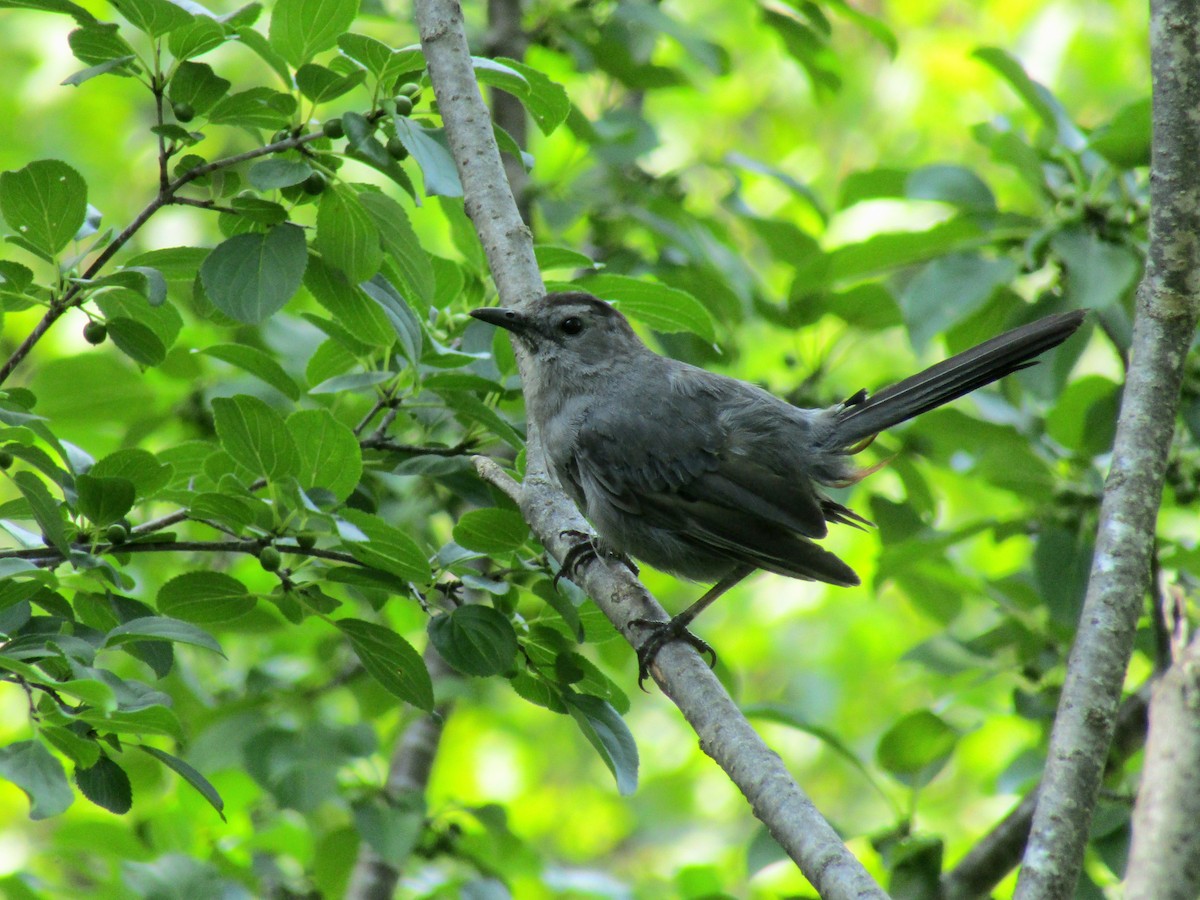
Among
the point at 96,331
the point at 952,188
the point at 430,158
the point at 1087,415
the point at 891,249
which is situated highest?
the point at 952,188

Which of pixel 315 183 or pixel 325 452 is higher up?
pixel 315 183

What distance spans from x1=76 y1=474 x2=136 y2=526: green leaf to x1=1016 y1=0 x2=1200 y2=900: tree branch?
1.79 m

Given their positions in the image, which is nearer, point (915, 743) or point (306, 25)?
point (306, 25)

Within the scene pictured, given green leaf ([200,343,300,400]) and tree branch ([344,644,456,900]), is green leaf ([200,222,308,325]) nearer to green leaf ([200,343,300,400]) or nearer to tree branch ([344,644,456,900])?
green leaf ([200,343,300,400])

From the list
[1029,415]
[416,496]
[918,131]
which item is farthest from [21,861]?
[918,131]

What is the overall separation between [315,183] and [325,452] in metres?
0.62

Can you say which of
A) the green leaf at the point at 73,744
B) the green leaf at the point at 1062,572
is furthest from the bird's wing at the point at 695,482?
the green leaf at the point at 73,744

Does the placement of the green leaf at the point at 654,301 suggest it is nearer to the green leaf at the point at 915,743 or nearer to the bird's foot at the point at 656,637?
the bird's foot at the point at 656,637

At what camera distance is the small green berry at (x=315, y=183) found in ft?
8.35

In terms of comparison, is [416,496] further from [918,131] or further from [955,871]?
[918,131]

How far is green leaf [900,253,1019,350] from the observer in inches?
140

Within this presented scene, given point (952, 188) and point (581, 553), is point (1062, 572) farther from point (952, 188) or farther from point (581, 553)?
point (581, 553)

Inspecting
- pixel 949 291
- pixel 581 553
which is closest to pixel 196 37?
pixel 581 553

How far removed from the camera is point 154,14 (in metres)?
2.34
